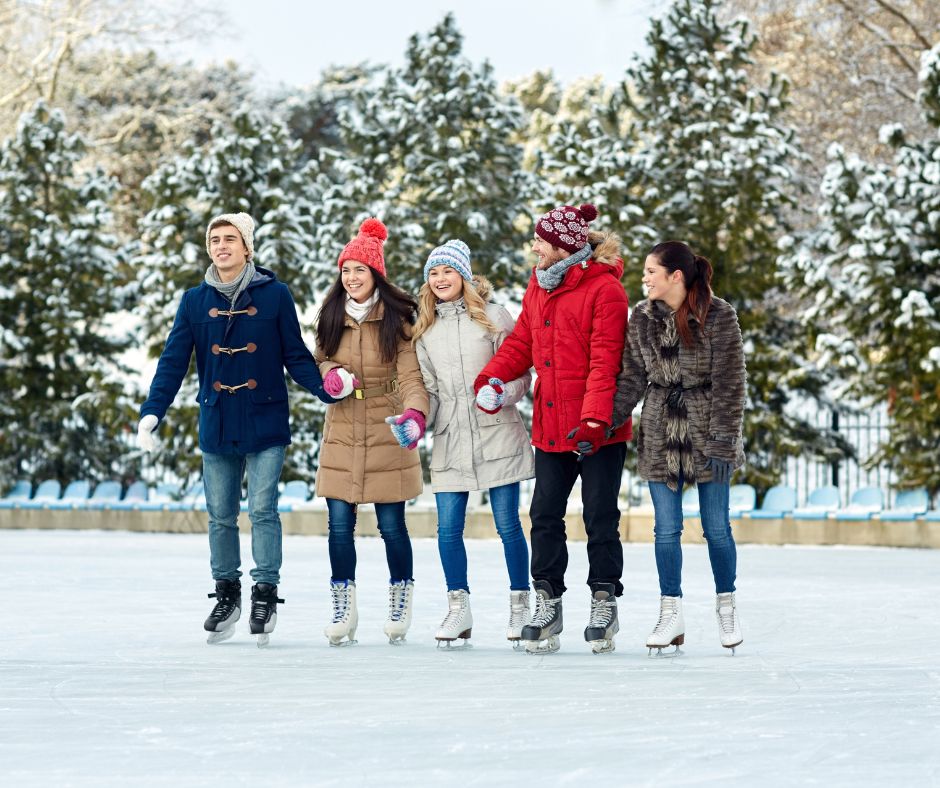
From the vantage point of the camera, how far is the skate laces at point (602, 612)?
6125 millimetres

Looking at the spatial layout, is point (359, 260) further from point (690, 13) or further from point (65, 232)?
point (65, 232)

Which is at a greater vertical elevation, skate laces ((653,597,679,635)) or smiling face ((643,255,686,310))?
smiling face ((643,255,686,310))

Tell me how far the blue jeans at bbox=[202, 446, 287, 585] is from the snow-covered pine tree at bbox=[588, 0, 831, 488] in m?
10.4

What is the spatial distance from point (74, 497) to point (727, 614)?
44.4 feet

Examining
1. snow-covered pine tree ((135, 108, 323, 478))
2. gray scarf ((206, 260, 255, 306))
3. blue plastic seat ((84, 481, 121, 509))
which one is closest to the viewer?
gray scarf ((206, 260, 255, 306))

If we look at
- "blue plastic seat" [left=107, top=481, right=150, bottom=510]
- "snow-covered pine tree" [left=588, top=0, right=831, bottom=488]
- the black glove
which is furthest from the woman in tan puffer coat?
"blue plastic seat" [left=107, top=481, right=150, bottom=510]

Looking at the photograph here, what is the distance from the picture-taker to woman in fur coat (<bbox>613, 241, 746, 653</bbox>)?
598cm

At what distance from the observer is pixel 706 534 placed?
6.09m

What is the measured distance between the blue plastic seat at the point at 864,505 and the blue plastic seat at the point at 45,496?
901 centimetres

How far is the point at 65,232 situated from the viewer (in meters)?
19.6

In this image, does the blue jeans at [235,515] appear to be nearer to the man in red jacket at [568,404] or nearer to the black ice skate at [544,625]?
the man in red jacket at [568,404]

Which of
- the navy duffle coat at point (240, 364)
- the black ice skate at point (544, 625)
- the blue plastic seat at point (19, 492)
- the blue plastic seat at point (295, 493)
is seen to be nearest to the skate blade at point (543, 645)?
the black ice skate at point (544, 625)

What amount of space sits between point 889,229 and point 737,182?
224 cm

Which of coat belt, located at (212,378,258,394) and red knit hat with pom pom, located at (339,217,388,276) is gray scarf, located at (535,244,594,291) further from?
coat belt, located at (212,378,258,394)
